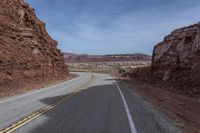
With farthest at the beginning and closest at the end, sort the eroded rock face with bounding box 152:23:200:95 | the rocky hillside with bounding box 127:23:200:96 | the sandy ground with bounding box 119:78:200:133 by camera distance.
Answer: the eroded rock face with bounding box 152:23:200:95
the rocky hillside with bounding box 127:23:200:96
the sandy ground with bounding box 119:78:200:133

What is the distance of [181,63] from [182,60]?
0.58 m

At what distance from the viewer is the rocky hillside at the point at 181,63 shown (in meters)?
23.5

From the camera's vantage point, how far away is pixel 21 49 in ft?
95.2

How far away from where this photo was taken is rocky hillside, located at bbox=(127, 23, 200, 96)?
2345cm

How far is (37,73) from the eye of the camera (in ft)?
101

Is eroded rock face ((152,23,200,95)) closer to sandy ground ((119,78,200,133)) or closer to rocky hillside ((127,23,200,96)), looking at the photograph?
rocky hillside ((127,23,200,96))

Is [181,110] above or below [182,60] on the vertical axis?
below

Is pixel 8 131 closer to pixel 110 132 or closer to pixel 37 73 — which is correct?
pixel 110 132

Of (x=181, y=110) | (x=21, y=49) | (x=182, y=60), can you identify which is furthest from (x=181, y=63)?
(x=21, y=49)

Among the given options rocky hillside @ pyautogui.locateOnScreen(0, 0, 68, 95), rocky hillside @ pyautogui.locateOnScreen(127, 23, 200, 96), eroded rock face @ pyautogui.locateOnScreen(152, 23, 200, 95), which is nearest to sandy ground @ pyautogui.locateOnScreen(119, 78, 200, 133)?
rocky hillside @ pyautogui.locateOnScreen(127, 23, 200, 96)

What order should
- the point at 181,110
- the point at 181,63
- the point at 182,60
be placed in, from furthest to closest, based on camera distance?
the point at 182,60 < the point at 181,63 < the point at 181,110

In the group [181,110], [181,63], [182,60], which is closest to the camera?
[181,110]

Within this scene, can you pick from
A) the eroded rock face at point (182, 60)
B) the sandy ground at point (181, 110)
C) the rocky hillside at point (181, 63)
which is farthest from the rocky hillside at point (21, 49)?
the eroded rock face at point (182, 60)

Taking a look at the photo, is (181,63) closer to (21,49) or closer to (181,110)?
(181,110)
